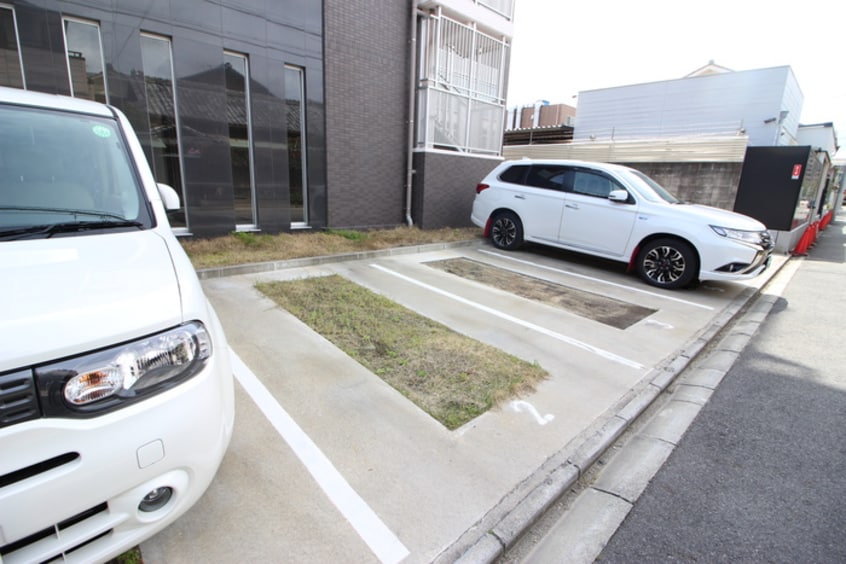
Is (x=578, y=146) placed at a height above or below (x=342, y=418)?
above

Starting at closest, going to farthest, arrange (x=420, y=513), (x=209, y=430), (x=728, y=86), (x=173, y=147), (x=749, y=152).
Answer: (x=209, y=430) → (x=420, y=513) → (x=173, y=147) → (x=749, y=152) → (x=728, y=86)

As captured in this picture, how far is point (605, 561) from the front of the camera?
1923 millimetres

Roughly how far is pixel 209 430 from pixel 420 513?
110 cm

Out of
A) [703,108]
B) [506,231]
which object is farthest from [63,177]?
[703,108]

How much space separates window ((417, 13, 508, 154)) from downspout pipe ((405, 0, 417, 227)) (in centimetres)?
21

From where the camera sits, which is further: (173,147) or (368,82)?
(368,82)

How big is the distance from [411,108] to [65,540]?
954cm

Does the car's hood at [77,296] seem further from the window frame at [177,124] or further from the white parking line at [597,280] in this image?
the white parking line at [597,280]

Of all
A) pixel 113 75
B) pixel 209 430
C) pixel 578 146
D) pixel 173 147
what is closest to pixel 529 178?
pixel 173 147

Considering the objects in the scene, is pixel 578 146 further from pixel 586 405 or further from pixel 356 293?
pixel 586 405

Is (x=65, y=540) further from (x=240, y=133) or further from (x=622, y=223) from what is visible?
(x=240, y=133)

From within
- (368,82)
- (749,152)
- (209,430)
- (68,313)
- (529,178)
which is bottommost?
(209,430)

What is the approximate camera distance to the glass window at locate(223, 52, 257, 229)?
7184 mm

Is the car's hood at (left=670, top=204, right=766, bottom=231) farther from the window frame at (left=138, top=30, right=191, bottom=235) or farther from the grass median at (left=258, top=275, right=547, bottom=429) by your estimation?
the window frame at (left=138, top=30, right=191, bottom=235)
